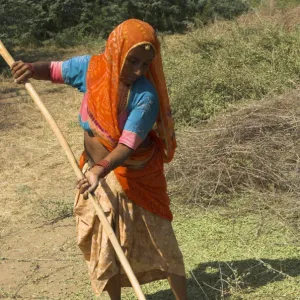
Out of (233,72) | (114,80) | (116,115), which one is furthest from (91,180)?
(233,72)

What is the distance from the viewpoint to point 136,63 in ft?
8.49

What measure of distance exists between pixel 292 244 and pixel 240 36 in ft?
13.6

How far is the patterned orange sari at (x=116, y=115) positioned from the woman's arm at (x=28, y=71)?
25 centimetres

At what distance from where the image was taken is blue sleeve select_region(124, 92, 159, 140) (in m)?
2.58

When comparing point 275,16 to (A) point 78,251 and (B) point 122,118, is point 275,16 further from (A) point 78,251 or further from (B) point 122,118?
(B) point 122,118

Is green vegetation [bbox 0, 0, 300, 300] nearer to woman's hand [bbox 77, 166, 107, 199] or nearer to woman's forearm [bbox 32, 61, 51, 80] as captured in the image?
Answer: woman's hand [bbox 77, 166, 107, 199]

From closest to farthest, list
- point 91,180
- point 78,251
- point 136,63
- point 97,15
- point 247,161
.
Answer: point 91,180
point 136,63
point 78,251
point 247,161
point 97,15

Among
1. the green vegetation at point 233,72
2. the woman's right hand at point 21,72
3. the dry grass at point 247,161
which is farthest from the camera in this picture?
the green vegetation at point 233,72

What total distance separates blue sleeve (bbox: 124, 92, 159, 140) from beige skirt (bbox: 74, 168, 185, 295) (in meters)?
0.38

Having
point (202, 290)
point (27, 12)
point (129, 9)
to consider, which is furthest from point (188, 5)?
point (202, 290)

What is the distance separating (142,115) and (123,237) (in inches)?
24.9

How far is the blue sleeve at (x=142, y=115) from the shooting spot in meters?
2.58

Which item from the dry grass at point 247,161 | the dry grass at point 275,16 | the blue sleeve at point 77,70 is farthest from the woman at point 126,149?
the dry grass at point 275,16

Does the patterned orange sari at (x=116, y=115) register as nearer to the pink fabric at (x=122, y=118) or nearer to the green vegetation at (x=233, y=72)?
the pink fabric at (x=122, y=118)
